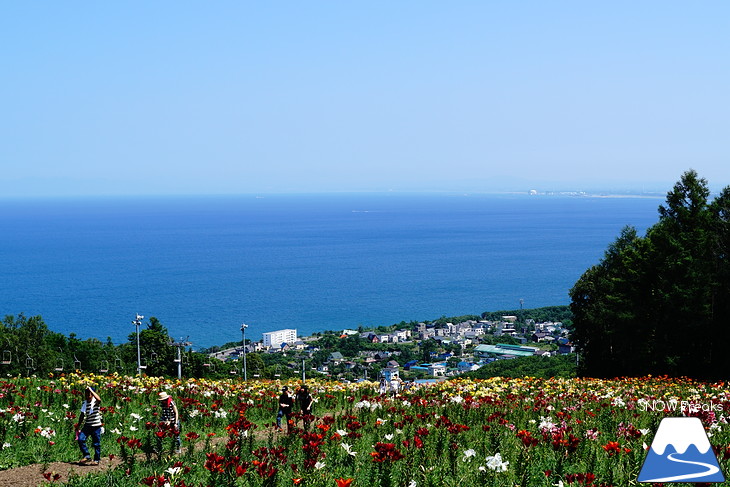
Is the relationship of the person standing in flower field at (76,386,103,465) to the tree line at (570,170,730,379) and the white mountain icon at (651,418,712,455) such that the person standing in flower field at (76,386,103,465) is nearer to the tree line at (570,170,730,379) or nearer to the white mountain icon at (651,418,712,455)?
the white mountain icon at (651,418,712,455)

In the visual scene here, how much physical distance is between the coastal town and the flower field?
37450mm

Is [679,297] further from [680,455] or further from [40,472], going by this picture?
[680,455]

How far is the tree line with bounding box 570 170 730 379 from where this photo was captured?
27.4m

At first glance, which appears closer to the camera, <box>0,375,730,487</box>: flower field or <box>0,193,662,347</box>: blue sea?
<box>0,375,730,487</box>: flower field

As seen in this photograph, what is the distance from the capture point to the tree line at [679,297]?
27438 millimetres

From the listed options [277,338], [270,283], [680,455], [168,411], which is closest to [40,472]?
[168,411]

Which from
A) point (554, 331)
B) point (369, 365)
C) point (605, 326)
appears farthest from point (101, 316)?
point (605, 326)

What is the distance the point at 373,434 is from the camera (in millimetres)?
10961

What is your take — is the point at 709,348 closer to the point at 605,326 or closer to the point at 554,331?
the point at 605,326

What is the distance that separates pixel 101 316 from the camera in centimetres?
9662

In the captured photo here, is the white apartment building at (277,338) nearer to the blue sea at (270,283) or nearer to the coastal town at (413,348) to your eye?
the coastal town at (413,348)

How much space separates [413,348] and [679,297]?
183 ft

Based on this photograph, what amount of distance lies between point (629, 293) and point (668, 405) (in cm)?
1863

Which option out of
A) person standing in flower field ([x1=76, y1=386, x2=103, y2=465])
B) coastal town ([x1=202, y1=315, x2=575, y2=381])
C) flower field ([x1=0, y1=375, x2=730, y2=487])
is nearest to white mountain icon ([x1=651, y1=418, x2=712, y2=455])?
flower field ([x1=0, y1=375, x2=730, y2=487])
